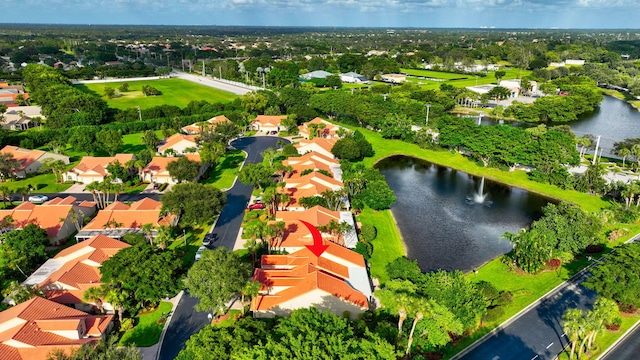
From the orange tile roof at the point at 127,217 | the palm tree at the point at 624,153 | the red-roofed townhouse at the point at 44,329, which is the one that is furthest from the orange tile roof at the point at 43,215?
the palm tree at the point at 624,153

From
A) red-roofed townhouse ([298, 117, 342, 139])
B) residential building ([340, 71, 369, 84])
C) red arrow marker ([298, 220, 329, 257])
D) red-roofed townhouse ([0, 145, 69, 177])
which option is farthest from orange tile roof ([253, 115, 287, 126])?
residential building ([340, 71, 369, 84])

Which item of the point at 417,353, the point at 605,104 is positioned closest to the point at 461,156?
the point at 417,353

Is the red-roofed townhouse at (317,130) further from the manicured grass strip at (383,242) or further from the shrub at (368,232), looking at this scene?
the shrub at (368,232)

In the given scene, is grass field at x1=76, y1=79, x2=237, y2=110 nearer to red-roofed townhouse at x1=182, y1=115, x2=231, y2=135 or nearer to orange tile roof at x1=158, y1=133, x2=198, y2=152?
red-roofed townhouse at x1=182, y1=115, x2=231, y2=135

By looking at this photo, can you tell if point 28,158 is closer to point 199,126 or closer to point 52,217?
point 52,217

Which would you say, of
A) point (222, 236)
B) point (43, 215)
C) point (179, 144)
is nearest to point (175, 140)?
point (179, 144)

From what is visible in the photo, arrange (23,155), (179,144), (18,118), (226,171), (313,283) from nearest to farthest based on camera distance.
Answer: (313,283) < (23,155) < (226,171) < (179,144) < (18,118)

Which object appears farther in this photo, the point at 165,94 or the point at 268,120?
the point at 165,94
